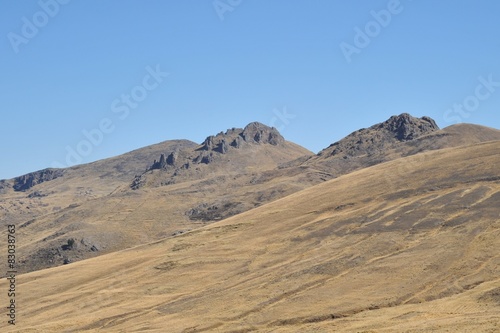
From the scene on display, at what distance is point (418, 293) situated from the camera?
64.1 m

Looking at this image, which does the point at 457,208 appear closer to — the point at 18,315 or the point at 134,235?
the point at 18,315

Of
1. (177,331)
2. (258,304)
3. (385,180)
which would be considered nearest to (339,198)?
(385,180)

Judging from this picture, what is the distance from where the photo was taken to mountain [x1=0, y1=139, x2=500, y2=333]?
201ft

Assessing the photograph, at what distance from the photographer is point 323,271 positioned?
2970 inches

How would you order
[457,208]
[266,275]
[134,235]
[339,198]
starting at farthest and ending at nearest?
1. [134,235]
2. [339,198]
3. [457,208]
4. [266,275]

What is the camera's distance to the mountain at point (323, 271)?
61250 mm

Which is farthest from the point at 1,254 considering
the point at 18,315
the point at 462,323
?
the point at 462,323

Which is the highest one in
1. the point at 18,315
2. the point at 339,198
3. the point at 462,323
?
the point at 339,198

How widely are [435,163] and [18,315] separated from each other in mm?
77061

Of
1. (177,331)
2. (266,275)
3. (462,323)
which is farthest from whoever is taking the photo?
(266,275)

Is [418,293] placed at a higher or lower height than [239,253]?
lower

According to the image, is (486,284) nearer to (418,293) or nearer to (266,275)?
(418,293)

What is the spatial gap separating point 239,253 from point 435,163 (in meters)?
46.5

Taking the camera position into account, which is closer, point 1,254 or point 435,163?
point 435,163
